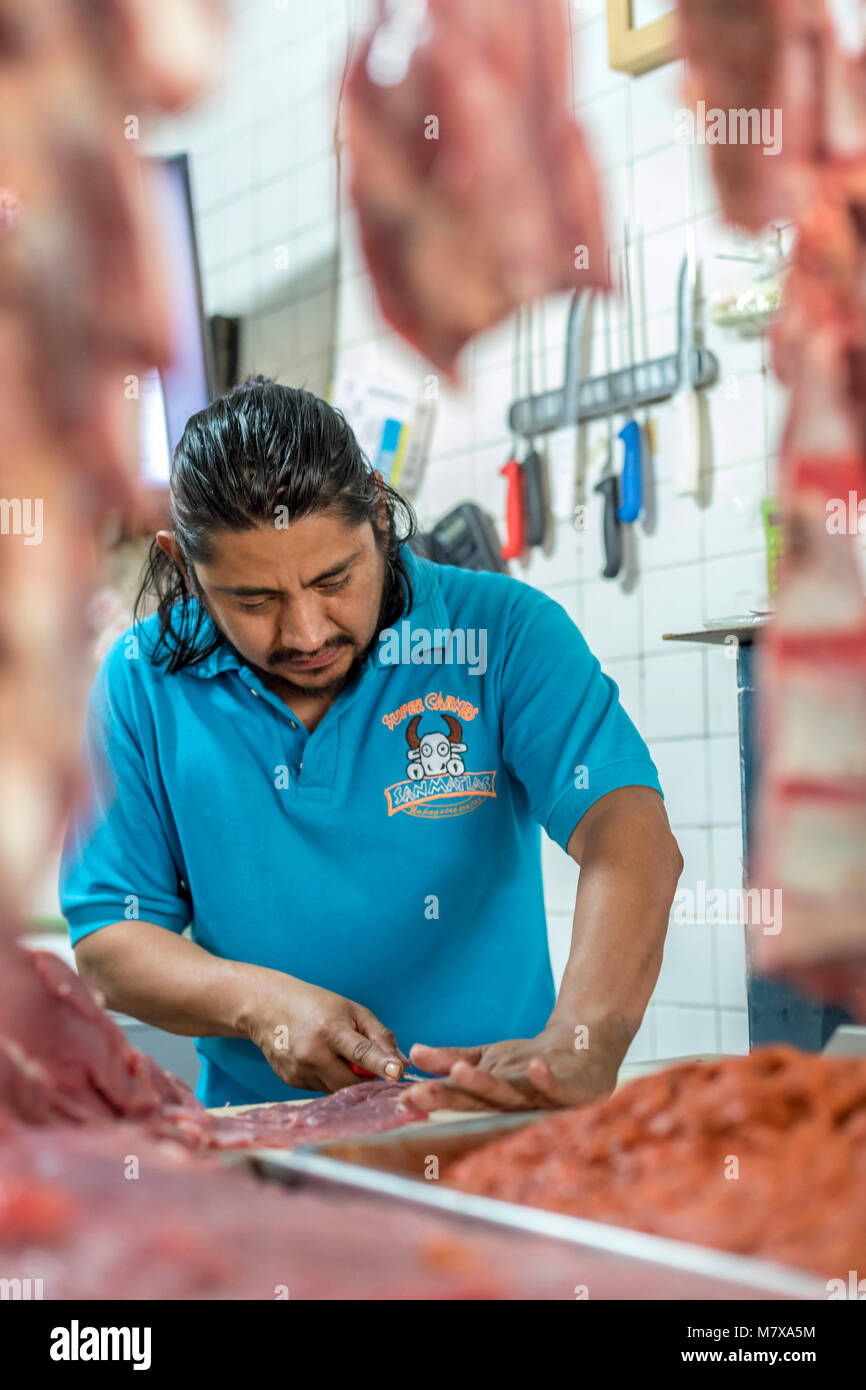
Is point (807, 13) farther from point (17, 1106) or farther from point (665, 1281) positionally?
point (17, 1106)

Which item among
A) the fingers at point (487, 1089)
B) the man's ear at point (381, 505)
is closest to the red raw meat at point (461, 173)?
the fingers at point (487, 1089)

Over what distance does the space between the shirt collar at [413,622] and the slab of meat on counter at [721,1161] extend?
112cm

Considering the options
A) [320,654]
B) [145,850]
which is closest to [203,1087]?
[145,850]

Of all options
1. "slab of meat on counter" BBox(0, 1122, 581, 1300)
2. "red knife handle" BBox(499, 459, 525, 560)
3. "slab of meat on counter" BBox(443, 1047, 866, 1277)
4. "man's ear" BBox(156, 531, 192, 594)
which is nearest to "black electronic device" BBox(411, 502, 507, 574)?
"red knife handle" BBox(499, 459, 525, 560)

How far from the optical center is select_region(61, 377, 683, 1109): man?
1742 millimetres

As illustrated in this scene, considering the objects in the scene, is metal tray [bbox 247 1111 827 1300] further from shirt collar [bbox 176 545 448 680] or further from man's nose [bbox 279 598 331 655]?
shirt collar [bbox 176 545 448 680]

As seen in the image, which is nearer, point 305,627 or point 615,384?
point 305,627

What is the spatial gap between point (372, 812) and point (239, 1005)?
0.34 metres

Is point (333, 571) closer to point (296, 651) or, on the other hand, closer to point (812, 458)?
point (296, 651)

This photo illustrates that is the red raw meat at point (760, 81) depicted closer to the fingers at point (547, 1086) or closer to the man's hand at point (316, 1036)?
the fingers at point (547, 1086)

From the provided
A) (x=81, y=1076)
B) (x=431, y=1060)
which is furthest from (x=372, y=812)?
(x=81, y=1076)

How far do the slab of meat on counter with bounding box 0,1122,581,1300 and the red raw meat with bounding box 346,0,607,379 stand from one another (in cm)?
48

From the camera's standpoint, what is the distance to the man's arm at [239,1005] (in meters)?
1.62

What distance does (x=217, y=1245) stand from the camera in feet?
2.10
